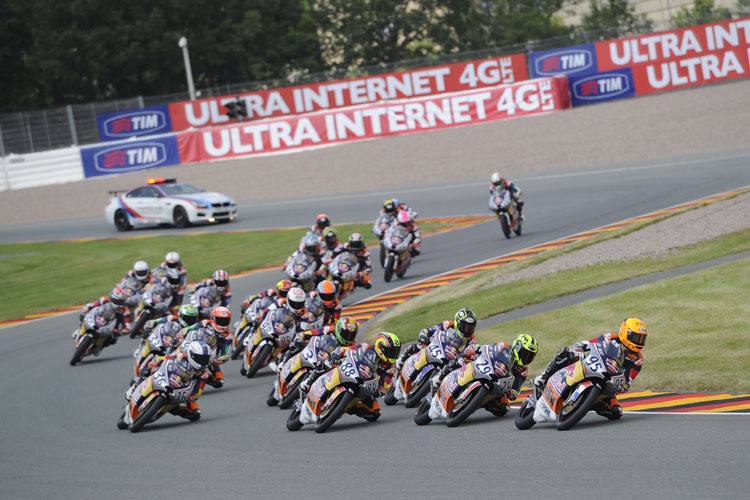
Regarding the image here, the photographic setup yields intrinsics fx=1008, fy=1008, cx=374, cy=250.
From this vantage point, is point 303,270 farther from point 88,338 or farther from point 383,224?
point 88,338

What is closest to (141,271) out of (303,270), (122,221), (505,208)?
(303,270)

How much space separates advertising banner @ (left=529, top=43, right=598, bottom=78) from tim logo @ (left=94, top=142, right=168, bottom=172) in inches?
728

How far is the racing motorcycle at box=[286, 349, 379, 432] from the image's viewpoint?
1144 cm

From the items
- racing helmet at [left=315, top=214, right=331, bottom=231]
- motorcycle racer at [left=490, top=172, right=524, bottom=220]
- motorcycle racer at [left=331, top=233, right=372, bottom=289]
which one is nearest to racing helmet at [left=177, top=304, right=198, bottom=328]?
motorcycle racer at [left=331, top=233, right=372, bottom=289]

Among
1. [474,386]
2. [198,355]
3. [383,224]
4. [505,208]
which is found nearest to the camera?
[474,386]

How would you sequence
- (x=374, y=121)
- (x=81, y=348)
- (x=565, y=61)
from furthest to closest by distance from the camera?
(x=565, y=61)
(x=374, y=121)
(x=81, y=348)

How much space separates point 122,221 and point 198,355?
26.5 meters

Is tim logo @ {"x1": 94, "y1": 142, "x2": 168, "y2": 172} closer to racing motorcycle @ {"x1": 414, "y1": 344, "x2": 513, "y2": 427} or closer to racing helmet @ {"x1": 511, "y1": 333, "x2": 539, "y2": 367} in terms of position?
racing motorcycle @ {"x1": 414, "y1": 344, "x2": 513, "y2": 427}

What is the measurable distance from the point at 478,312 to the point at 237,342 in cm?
443

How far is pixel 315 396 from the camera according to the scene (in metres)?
11.6

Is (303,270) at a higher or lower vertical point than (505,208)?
lower

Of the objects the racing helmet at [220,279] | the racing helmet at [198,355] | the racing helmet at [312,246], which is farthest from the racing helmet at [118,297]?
the racing helmet at [198,355]

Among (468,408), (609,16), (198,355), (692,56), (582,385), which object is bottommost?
(468,408)

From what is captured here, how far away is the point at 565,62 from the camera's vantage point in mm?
47781
